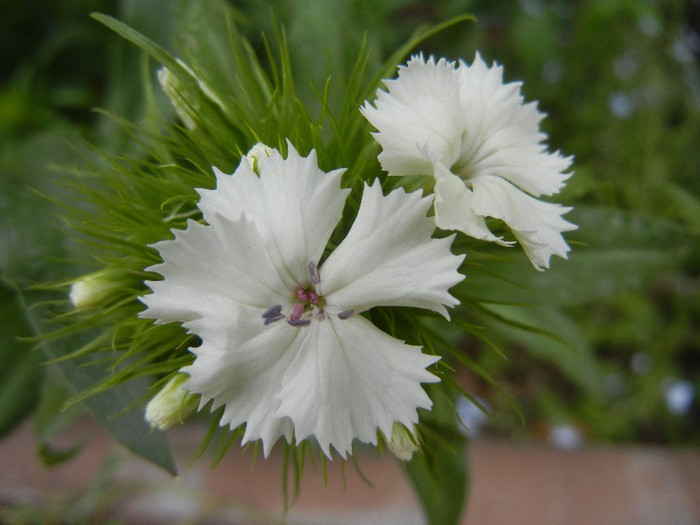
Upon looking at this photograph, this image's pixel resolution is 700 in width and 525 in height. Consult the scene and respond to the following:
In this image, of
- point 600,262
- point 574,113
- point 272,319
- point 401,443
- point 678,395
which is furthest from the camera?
point 574,113

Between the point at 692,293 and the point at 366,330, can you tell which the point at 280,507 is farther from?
the point at 692,293

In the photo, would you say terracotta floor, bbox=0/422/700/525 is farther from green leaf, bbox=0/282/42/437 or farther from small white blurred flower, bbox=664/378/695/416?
green leaf, bbox=0/282/42/437

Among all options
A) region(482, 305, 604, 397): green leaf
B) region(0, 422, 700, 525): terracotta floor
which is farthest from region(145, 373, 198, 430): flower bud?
region(0, 422, 700, 525): terracotta floor

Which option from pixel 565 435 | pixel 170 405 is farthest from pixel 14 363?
pixel 565 435

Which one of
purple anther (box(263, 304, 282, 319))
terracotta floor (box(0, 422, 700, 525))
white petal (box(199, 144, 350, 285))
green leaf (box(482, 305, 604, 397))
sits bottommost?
terracotta floor (box(0, 422, 700, 525))

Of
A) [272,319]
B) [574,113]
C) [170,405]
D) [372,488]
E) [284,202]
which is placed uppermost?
[574,113]

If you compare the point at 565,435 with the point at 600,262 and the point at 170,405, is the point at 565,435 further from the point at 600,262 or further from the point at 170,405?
the point at 170,405
